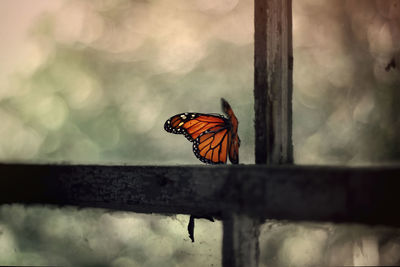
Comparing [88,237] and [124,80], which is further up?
[124,80]

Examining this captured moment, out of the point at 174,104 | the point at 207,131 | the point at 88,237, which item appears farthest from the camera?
the point at 174,104

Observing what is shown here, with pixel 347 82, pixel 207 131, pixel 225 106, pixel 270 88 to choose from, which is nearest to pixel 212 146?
pixel 207 131

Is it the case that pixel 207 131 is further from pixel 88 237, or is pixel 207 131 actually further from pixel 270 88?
pixel 270 88

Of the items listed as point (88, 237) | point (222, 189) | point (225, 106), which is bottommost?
point (88, 237)

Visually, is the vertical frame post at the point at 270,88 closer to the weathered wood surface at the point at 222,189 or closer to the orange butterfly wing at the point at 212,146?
the weathered wood surface at the point at 222,189

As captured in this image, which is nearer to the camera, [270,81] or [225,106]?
[270,81]
